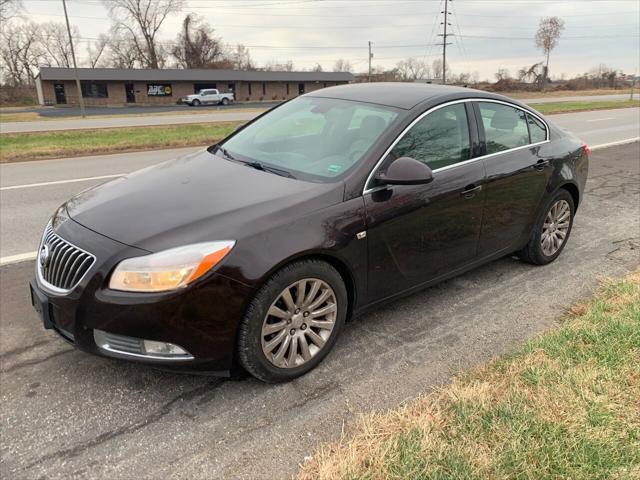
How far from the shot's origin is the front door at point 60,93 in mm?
50844

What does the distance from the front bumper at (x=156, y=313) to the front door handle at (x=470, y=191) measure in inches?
73.9

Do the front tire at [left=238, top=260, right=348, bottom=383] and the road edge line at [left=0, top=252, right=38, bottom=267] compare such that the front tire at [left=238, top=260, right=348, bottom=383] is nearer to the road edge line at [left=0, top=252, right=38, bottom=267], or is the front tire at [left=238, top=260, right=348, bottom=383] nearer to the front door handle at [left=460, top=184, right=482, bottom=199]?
the front door handle at [left=460, top=184, right=482, bottom=199]

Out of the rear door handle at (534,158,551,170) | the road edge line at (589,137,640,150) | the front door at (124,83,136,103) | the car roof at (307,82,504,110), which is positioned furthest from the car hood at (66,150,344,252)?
the front door at (124,83,136,103)

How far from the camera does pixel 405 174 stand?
3109mm

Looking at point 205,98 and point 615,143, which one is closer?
point 615,143

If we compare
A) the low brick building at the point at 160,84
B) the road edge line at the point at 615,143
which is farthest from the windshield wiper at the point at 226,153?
the low brick building at the point at 160,84

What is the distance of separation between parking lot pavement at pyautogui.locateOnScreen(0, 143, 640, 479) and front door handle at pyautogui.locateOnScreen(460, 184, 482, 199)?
88cm

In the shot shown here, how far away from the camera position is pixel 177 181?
3.34 meters

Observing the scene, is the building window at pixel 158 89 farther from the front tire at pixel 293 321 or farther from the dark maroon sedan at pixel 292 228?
the front tire at pixel 293 321

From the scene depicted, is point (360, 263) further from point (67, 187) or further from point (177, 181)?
point (67, 187)

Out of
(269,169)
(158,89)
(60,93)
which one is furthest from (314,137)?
(158,89)

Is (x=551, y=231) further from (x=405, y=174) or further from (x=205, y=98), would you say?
(x=205, y=98)

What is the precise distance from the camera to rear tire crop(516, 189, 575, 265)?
4.60m

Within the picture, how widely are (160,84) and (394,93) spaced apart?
56.9 metres
